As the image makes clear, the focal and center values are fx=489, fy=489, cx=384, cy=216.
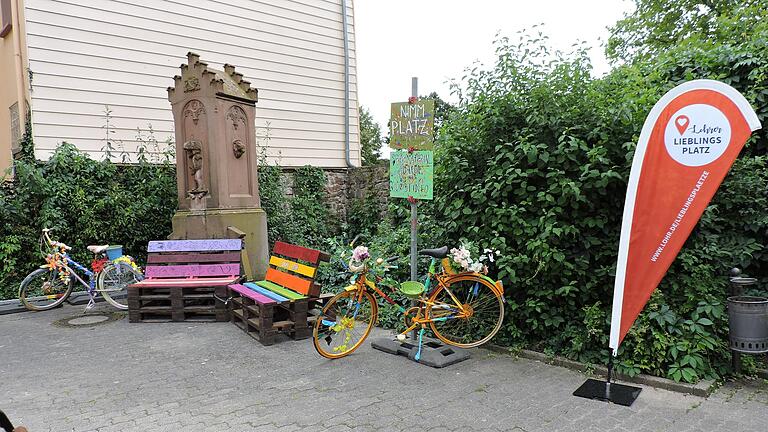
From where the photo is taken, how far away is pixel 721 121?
3244mm

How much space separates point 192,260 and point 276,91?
5.63 m

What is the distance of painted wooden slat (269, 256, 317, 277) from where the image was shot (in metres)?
5.23

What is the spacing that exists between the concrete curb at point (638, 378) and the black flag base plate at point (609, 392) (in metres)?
0.16

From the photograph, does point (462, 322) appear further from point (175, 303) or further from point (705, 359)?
point (175, 303)

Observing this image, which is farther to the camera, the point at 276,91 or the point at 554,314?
the point at 276,91

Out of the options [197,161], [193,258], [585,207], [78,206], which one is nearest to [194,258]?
[193,258]

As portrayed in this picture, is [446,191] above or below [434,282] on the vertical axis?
above

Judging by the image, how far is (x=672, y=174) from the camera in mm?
3477

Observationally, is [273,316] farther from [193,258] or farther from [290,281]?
[193,258]

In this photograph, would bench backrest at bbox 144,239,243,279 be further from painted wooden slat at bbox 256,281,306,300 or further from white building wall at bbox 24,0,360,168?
white building wall at bbox 24,0,360,168

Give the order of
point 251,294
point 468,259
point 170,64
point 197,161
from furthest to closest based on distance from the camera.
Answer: point 170,64, point 197,161, point 251,294, point 468,259

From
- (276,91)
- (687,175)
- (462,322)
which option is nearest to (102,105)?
(276,91)

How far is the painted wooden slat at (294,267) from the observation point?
206 inches

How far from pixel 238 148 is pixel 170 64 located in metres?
3.71
